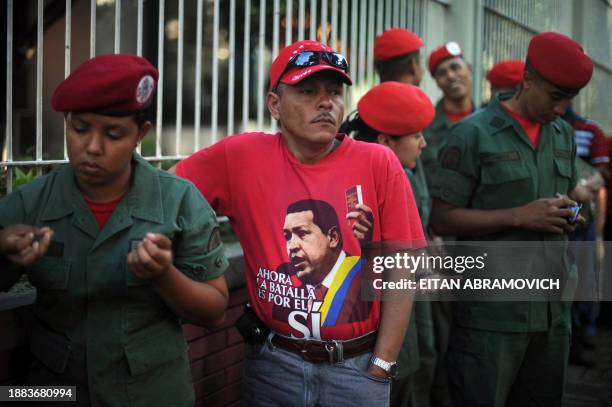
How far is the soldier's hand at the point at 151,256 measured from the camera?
2033 mm

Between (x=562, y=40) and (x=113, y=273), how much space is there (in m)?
2.57

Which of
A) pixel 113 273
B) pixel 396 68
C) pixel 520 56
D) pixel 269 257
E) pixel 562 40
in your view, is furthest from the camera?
pixel 520 56

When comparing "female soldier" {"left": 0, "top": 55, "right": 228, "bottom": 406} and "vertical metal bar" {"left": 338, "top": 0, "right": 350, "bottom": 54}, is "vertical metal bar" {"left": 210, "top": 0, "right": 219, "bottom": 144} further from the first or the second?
"female soldier" {"left": 0, "top": 55, "right": 228, "bottom": 406}

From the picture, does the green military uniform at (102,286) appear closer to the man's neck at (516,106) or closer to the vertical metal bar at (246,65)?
the man's neck at (516,106)

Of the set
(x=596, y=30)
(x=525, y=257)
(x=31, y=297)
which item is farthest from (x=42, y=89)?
(x=596, y=30)

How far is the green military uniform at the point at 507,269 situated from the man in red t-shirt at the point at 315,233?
115 cm

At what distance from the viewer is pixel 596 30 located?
40.8 feet

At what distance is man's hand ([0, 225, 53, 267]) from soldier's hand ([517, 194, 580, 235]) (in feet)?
7.83

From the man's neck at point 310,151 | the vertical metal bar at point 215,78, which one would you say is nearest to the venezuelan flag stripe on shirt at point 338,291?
the man's neck at point 310,151

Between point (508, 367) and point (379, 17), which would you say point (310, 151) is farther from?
point (379, 17)

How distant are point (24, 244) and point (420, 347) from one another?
2796 mm

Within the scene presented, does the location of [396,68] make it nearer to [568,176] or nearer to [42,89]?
[568,176]

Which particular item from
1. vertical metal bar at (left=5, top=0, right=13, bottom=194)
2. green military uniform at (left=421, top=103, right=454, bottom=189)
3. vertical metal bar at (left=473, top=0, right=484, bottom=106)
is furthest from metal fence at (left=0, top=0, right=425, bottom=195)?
vertical metal bar at (left=473, top=0, right=484, bottom=106)

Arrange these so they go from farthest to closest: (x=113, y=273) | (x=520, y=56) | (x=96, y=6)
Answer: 1. (x=520, y=56)
2. (x=96, y=6)
3. (x=113, y=273)
